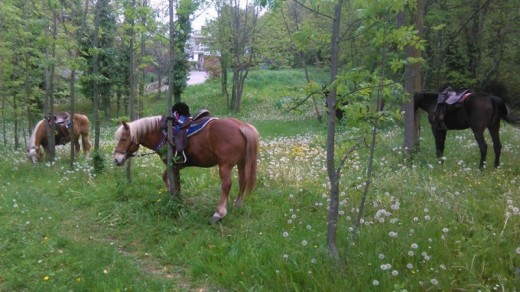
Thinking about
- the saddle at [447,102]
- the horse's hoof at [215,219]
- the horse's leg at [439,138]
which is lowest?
the horse's hoof at [215,219]

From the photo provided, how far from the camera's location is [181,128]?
6809 millimetres

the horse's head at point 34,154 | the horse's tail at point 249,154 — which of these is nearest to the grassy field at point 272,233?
the horse's tail at point 249,154

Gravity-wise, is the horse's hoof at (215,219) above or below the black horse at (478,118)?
below

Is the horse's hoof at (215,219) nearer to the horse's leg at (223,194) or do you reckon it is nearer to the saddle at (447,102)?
the horse's leg at (223,194)

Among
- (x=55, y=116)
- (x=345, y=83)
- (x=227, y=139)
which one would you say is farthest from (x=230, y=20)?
(x=345, y=83)

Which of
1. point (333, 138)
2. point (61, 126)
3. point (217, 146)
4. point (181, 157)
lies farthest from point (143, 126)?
point (61, 126)

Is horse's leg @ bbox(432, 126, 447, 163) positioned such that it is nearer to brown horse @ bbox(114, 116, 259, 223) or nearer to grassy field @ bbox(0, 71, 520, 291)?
grassy field @ bbox(0, 71, 520, 291)

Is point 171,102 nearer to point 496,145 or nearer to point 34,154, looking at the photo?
point 34,154

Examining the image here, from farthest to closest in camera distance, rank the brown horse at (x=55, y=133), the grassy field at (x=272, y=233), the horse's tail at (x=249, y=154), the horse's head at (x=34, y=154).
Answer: the brown horse at (x=55, y=133), the horse's head at (x=34, y=154), the horse's tail at (x=249, y=154), the grassy field at (x=272, y=233)

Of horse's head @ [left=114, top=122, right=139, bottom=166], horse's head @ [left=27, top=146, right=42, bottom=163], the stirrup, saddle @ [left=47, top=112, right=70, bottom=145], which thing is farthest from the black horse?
horse's head @ [left=27, top=146, right=42, bottom=163]

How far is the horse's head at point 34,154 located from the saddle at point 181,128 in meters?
6.14

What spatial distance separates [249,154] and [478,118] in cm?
554

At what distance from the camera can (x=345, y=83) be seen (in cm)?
427

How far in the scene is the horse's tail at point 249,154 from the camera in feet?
21.7
